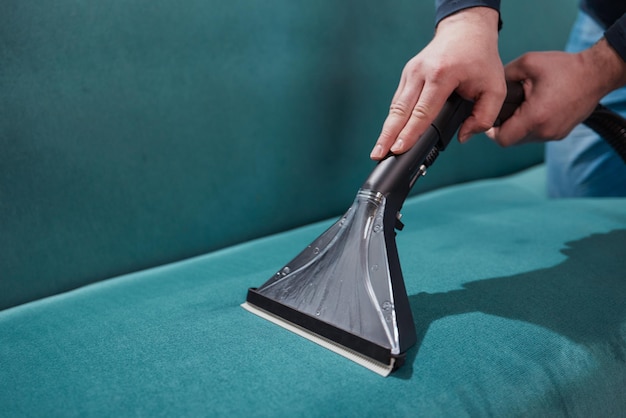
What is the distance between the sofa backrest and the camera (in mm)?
698

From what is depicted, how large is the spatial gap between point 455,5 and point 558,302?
42cm

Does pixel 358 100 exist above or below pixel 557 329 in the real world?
above

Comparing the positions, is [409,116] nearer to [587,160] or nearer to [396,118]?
[396,118]

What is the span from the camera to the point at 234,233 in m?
0.95

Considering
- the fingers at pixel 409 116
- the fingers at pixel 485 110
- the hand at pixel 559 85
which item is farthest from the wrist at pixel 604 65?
the fingers at pixel 409 116

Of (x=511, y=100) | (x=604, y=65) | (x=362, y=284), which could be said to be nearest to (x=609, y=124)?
(x=604, y=65)

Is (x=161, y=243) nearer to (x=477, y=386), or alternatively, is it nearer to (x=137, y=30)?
(x=137, y=30)

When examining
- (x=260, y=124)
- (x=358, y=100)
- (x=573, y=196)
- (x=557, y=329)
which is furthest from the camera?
(x=573, y=196)

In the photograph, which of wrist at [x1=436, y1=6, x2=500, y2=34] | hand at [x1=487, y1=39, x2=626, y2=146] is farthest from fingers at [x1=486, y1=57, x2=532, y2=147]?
wrist at [x1=436, y1=6, x2=500, y2=34]

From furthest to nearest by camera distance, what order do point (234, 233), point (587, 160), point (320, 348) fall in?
point (587, 160), point (234, 233), point (320, 348)

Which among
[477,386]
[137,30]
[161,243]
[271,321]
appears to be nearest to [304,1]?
[137,30]

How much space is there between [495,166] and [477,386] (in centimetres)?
109

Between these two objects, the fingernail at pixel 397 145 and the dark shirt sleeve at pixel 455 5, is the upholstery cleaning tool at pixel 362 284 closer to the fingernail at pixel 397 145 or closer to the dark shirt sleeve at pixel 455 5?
the fingernail at pixel 397 145

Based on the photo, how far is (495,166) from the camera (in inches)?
59.2
